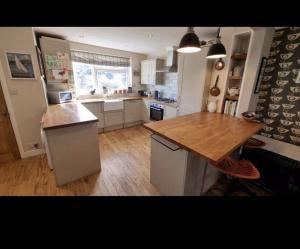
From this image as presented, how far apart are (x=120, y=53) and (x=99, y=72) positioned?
2.64ft

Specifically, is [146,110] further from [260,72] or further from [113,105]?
[260,72]

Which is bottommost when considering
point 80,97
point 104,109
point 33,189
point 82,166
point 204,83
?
point 33,189

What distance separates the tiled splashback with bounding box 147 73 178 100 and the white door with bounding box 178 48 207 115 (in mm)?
997

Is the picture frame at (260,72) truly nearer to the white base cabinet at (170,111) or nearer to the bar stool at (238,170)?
the bar stool at (238,170)

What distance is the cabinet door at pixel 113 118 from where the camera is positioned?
12.2ft

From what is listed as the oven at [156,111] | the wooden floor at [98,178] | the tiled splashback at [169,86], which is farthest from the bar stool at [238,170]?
the tiled splashback at [169,86]

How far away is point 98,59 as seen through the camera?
3.71 m

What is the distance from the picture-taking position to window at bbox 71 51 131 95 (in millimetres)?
3556

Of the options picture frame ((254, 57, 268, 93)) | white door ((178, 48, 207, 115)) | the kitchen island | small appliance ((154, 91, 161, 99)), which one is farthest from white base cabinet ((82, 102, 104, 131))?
picture frame ((254, 57, 268, 93))

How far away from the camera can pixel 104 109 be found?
359cm
